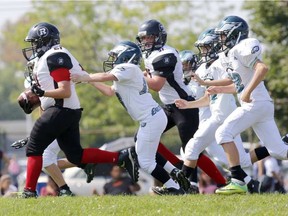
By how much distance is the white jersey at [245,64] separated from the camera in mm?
11695

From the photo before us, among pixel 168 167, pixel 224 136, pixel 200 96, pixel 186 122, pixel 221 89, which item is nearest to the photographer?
pixel 224 136

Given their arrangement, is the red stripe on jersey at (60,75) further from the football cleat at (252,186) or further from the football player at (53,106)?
the football cleat at (252,186)

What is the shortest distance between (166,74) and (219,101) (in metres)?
1.06

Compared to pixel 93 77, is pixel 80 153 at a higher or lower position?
lower

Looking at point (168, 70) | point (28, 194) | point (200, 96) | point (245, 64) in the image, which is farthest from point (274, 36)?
point (28, 194)

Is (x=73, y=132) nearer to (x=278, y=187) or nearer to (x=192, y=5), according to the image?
(x=278, y=187)

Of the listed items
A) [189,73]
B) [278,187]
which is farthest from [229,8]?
[189,73]

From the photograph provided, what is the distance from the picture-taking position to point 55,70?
1186cm

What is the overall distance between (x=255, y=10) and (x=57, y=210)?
1807 cm

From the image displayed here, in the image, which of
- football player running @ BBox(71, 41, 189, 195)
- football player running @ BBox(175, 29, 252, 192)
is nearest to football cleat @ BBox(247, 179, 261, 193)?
football player running @ BBox(175, 29, 252, 192)

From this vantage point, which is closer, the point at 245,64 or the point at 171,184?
the point at 245,64

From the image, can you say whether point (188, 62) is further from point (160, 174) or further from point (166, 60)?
point (160, 174)

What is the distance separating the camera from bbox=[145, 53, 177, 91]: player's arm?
41.0 feet

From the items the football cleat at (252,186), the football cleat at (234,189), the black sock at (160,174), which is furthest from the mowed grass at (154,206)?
the football cleat at (252,186)
